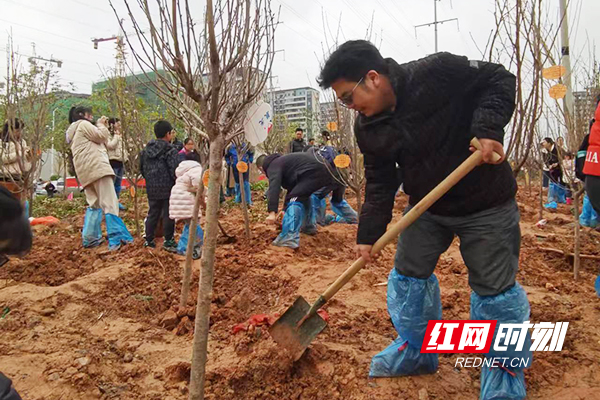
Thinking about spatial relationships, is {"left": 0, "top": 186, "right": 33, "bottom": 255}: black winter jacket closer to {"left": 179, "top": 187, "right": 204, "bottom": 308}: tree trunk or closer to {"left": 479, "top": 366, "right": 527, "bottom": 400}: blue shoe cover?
{"left": 179, "top": 187, "right": 204, "bottom": 308}: tree trunk

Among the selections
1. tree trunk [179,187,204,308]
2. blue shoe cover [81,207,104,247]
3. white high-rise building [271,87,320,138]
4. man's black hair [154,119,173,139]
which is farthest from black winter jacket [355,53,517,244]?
white high-rise building [271,87,320,138]

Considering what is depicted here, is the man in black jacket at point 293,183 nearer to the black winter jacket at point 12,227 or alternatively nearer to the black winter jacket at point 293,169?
the black winter jacket at point 293,169

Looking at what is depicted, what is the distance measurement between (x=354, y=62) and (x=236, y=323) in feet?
7.11

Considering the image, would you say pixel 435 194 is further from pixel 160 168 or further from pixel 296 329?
pixel 160 168

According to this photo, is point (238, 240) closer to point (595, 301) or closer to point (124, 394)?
point (124, 394)

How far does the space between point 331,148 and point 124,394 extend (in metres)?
4.88

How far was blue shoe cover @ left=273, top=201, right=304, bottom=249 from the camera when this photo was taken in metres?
5.48

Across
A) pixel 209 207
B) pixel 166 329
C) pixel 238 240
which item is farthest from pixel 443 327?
pixel 238 240

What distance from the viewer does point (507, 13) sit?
10.7 feet

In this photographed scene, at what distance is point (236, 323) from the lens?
325 centimetres

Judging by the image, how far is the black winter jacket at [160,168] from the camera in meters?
5.18

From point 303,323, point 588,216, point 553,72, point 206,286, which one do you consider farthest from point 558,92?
point 588,216

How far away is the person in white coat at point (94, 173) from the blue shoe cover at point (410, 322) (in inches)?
164

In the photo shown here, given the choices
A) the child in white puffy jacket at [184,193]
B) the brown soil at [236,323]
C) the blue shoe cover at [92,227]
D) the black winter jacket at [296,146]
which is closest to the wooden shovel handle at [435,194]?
the brown soil at [236,323]
